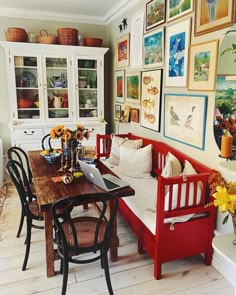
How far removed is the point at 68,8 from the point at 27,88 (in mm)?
1387

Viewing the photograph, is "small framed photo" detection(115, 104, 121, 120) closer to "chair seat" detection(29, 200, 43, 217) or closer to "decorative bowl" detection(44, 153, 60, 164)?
"decorative bowl" detection(44, 153, 60, 164)

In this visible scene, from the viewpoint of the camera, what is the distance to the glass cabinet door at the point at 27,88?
407cm

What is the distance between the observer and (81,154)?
112 inches

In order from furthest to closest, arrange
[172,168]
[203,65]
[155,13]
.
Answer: [155,13] → [172,168] → [203,65]

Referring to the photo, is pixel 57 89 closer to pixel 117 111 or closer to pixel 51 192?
pixel 117 111

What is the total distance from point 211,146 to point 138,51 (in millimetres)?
1848

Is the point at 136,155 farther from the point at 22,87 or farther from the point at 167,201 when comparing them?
the point at 22,87

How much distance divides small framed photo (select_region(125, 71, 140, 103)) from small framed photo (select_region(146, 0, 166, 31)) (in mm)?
641

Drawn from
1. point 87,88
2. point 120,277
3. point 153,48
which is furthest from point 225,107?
point 87,88

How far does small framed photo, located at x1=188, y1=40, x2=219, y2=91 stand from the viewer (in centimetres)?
210

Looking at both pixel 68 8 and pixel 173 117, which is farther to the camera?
pixel 68 8


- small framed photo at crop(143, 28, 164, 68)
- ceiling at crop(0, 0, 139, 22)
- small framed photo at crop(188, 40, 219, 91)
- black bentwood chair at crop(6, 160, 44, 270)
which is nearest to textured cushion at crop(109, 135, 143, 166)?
small framed photo at crop(143, 28, 164, 68)

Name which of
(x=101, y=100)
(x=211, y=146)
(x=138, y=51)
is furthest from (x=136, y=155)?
(x=101, y=100)

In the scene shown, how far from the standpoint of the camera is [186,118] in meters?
2.51
